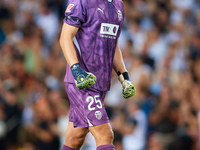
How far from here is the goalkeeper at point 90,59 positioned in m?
3.80

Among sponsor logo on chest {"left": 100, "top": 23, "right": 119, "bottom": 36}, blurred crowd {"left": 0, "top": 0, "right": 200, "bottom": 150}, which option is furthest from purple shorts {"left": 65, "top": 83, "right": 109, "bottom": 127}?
blurred crowd {"left": 0, "top": 0, "right": 200, "bottom": 150}

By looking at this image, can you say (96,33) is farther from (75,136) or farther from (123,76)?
(75,136)

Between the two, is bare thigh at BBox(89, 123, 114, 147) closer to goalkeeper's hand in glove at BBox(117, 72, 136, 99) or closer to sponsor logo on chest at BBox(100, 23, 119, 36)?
goalkeeper's hand in glove at BBox(117, 72, 136, 99)

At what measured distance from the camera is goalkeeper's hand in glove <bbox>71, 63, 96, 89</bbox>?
3615 mm

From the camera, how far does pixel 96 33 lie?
12.9 feet

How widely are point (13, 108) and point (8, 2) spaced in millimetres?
4280

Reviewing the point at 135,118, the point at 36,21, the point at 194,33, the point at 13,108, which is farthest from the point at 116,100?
the point at 36,21

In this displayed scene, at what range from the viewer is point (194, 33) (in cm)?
950

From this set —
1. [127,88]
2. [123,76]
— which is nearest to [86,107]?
[127,88]

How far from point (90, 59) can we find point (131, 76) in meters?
4.58

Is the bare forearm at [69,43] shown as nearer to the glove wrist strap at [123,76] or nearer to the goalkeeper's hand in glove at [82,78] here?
the goalkeeper's hand in glove at [82,78]

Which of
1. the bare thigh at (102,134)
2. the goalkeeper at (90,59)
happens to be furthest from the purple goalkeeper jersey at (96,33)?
the bare thigh at (102,134)

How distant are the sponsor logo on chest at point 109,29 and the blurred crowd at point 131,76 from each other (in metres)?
3.71

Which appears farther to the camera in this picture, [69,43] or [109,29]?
[109,29]
